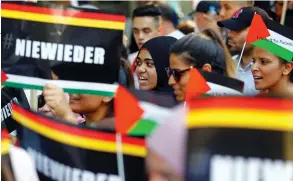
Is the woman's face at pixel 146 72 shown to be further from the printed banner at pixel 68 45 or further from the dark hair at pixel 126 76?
the printed banner at pixel 68 45

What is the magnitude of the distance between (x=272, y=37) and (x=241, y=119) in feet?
9.88

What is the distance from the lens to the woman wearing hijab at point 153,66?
6195mm

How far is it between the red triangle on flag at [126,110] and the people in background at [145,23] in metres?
4.78

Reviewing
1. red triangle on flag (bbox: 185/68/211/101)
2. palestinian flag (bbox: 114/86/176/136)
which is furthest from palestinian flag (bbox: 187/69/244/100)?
palestinian flag (bbox: 114/86/176/136)

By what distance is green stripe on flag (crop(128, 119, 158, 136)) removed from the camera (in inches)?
127

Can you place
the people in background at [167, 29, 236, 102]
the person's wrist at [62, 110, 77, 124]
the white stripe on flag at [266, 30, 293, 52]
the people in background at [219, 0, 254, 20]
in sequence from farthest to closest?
the people in background at [219, 0, 254, 20] → the white stripe on flag at [266, 30, 293, 52] → the people in background at [167, 29, 236, 102] → the person's wrist at [62, 110, 77, 124]

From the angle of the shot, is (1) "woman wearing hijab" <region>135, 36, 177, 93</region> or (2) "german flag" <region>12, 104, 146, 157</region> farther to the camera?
(1) "woman wearing hijab" <region>135, 36, 177, 93</region>

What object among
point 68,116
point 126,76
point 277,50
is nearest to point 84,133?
point 68,116

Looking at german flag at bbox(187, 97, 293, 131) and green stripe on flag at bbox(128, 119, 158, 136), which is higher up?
german flag at bbox(187, 97, 293, 131)

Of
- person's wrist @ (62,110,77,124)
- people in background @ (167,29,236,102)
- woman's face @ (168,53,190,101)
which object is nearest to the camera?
person's wrist @ (62,110,77,124)

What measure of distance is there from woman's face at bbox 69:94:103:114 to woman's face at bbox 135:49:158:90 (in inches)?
43.3

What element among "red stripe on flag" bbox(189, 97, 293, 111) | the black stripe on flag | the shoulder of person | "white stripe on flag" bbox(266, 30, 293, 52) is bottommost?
the shoulder of person

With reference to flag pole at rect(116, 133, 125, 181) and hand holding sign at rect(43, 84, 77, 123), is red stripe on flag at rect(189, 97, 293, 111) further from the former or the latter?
hand holding sign at rect(43, 84, 77, 123)

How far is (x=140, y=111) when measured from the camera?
3.23m
